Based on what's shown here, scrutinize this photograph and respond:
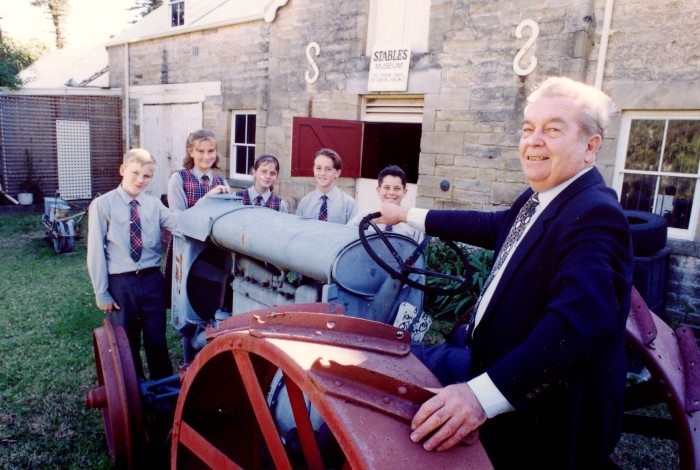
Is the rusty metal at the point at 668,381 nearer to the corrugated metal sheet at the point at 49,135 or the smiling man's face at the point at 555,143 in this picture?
the smiling man's face at the point at 555,143

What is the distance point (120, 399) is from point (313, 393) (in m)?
1.74

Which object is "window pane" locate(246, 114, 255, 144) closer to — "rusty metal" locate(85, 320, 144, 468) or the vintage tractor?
the vintage tractor

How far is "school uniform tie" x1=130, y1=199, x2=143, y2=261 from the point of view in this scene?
3.45 meters

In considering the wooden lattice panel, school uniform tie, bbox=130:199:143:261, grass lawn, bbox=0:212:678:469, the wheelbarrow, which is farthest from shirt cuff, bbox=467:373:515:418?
the wooden lattice panel

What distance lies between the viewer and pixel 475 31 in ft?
21.5

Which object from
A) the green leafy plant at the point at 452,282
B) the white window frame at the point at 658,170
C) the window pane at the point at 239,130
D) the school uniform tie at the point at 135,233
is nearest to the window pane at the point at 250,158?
the window pane at the point at 239,130

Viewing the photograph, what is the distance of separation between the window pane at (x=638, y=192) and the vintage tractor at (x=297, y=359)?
13.3 feet

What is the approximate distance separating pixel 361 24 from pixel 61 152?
383 inches

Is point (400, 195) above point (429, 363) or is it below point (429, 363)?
above

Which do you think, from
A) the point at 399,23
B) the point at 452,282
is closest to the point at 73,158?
the point at 399,23

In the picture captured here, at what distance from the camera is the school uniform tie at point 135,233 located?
345 centimetres

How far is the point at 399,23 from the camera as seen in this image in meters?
7.34

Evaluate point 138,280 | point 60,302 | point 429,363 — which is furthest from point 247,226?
point 60,302

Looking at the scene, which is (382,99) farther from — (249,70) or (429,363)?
(429,363)
